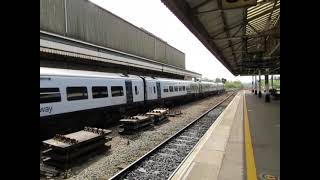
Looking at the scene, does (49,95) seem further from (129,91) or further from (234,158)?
(129,91)

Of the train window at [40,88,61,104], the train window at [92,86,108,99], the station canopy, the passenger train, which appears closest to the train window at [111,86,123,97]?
the passenger train

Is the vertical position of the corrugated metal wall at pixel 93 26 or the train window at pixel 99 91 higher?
the corrugated metal wall at pixel 93 26

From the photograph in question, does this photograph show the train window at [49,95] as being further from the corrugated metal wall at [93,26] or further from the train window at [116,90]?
the corrugated metal wall at [93,26]

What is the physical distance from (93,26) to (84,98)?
34.6 feet

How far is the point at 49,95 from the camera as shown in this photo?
31.1 ft

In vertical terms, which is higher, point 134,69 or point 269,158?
point 134,69

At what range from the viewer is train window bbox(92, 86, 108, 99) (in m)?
12.3

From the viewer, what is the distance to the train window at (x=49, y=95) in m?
9.18

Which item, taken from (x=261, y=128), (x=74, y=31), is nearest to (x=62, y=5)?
(x=74, y=31)

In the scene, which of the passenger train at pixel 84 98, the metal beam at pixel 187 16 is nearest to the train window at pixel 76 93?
the passenger train at pixel 84 98

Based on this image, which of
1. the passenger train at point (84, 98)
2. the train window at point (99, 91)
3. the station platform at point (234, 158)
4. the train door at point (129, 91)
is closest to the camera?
the station platform at point (234, 158)

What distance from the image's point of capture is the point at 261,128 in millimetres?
12289
